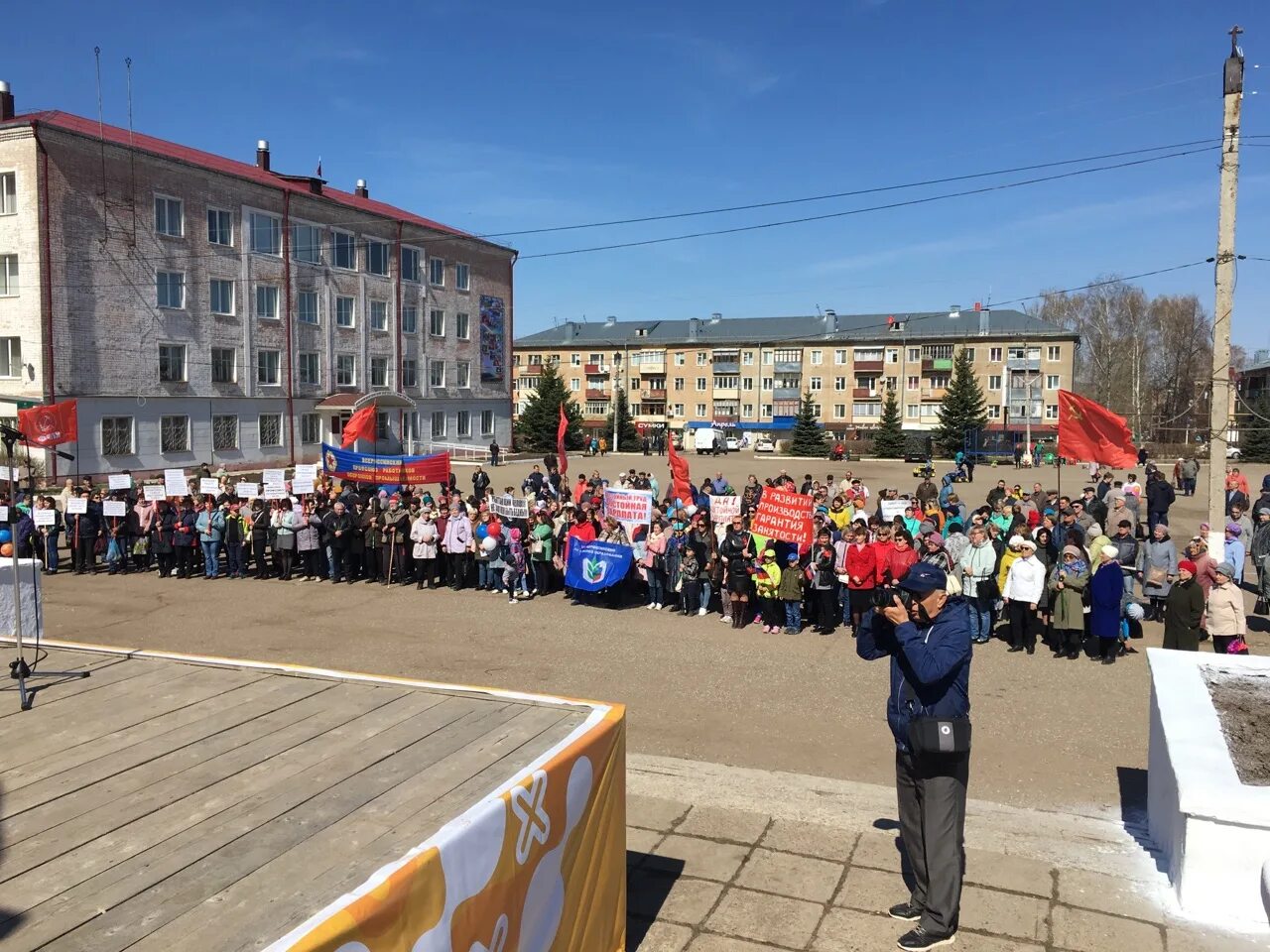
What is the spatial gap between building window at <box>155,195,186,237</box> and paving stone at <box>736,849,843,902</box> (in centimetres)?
4111

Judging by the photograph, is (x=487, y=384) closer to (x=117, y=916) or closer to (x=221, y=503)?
(x=221, y=503)

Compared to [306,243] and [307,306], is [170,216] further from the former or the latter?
[307,306]

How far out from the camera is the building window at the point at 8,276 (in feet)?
116

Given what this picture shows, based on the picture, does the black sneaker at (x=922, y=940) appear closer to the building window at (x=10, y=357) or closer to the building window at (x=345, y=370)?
the building window at (x=10, y=357)

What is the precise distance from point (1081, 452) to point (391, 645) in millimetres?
11313

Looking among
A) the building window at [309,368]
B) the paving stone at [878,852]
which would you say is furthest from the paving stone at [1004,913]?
the building window at [309,368]

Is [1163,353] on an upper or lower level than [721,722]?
upper

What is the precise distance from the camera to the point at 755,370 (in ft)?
307

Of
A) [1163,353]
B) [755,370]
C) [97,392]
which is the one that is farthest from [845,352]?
[97,392]

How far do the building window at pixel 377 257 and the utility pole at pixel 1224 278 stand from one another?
149ft

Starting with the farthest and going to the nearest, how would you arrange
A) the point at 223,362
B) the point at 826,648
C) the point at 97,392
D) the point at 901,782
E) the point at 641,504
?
the point at 223,362 < the point at 97,392 < the point at 641,504 < the point at 826,648 < the point at 901,782

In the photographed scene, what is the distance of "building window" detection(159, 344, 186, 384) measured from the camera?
39719mm

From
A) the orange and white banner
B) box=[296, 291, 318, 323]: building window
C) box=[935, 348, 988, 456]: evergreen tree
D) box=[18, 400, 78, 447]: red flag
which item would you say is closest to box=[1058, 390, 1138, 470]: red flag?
the orange and white banner

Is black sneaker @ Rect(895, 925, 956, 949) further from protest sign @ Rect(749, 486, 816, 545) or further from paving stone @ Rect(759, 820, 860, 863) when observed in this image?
protest sign @ Rect(749, 486, 816, 545)
